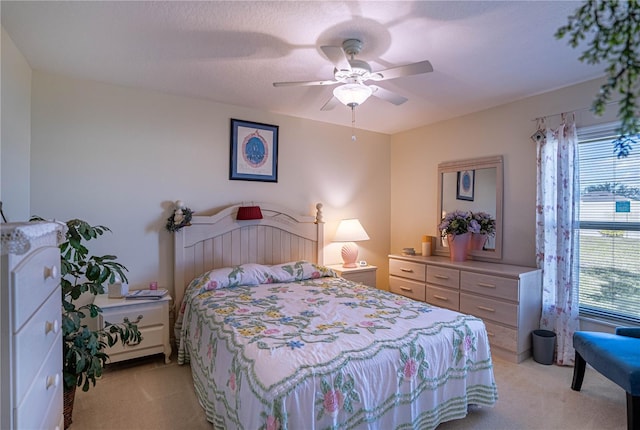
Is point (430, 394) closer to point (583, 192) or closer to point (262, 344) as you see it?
point (262, 344)

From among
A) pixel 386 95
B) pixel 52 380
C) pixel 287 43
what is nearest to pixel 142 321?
pixel 52 380

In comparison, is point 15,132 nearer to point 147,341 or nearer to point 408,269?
point 147,341

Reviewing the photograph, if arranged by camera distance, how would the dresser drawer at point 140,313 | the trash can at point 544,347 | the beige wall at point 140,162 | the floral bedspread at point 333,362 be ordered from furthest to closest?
the trash can at point 544,347, the beige wall at point 140,162, the dresser drawer at point 140,313, the floral bedspread at point 333,362

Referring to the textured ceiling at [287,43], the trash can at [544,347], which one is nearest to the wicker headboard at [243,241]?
the textured ceiling at [287,43]

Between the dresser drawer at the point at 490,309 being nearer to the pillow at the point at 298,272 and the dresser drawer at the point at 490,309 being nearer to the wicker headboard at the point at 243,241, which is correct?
the pillow at the point at 298,272

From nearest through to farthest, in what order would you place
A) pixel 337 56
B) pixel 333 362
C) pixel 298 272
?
pixel 333 362
pixel 337 56
pixel 298 272

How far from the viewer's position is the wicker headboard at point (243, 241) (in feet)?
10.4

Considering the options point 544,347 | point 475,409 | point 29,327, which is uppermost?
point 29,327

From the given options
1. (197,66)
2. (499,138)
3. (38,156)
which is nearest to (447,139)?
(499,138)

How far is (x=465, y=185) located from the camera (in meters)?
3.82

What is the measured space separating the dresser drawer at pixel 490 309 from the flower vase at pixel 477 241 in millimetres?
662

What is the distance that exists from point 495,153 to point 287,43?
2565 mm

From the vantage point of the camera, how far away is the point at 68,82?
278 cm

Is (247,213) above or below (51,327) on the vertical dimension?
above
